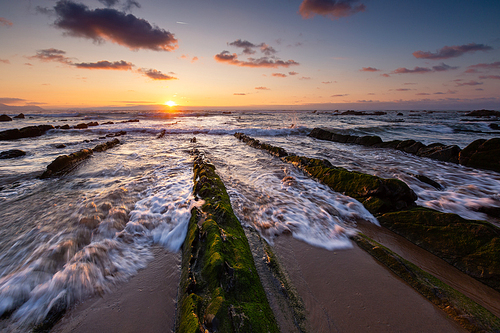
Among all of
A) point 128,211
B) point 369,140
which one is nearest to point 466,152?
point 369,140

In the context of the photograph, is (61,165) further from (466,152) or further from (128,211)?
(466,152)

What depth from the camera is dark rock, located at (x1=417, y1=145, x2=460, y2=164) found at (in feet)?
32.4

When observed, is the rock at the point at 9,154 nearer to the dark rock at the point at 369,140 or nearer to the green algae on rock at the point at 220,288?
the green algae on rock at the point at 220,288

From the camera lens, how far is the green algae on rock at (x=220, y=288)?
1.88m

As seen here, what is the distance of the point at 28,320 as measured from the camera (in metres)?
2.39

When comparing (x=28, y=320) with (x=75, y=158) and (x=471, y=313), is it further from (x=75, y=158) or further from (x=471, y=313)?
(x=75, y=158)

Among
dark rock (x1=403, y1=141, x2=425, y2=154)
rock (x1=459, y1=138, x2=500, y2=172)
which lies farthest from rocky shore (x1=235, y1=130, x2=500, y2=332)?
dark rock (x1=403, y1=141, x2=425, y2=154)

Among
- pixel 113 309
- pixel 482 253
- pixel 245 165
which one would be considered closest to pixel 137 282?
pixel 113 309

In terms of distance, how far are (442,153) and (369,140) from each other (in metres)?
4.77

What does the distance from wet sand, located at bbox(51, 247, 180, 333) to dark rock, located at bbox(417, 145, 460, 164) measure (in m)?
13.3

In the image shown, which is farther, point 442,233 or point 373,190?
point 373,190

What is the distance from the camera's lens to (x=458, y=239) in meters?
3.43

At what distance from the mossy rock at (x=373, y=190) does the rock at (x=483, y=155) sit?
7.37 metres

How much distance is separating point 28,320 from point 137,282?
116 cm
